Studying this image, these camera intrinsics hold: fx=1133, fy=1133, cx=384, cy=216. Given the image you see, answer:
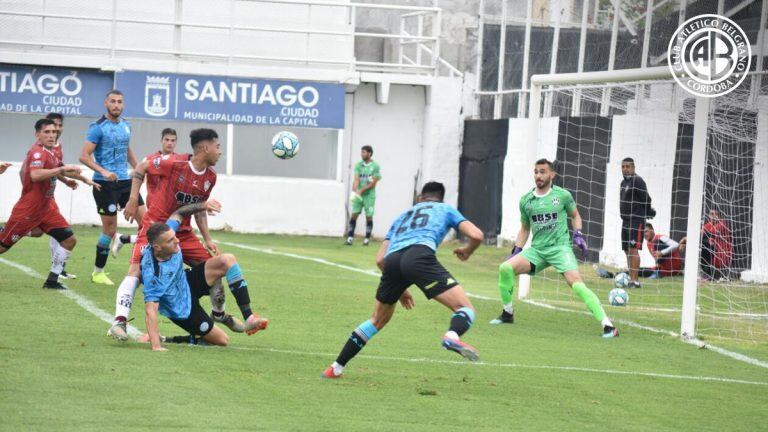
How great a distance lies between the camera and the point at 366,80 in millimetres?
27219

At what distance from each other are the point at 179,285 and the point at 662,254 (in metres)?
11.4

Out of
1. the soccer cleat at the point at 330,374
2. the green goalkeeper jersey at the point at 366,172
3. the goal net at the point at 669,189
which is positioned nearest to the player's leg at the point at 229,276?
the soccer cleat at the point at 330,374

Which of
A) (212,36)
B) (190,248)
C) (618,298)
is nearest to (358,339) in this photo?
(190,248)

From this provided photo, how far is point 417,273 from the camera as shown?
8.82m

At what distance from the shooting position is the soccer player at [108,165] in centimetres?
1459

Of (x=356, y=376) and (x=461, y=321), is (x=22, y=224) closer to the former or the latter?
(x=356, y=376)

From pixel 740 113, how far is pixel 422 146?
11776mm

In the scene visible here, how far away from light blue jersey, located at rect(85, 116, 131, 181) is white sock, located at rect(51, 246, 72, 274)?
1575 millimetres

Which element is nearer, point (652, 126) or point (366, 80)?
point (652, 126)

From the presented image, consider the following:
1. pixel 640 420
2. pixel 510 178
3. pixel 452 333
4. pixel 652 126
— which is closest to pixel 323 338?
pixel 452 333

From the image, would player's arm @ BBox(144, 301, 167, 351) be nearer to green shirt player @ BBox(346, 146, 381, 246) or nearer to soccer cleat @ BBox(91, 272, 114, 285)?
soccer cleat @ BBox(91, 272, 114, 285)

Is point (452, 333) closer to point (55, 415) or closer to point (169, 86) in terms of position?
point (55, 415)

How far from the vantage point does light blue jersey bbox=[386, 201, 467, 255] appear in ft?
29.9

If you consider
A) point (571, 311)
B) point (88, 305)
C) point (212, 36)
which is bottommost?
point (571, 311)
